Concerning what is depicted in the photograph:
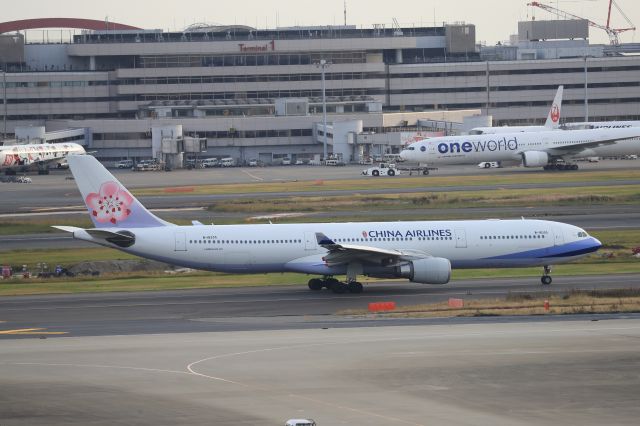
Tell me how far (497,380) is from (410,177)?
97.3 meters

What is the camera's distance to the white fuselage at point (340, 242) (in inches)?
2282

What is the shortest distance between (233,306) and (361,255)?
7.15 meters

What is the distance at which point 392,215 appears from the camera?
3529 inches

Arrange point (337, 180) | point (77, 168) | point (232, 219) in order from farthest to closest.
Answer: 1. point (337, 180)
2. point (232, 219)
3. point (77, 168)

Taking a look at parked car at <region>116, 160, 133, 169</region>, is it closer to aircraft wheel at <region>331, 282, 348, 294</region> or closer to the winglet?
aircraft wheel at <region>331, 282, 348, 294</region>

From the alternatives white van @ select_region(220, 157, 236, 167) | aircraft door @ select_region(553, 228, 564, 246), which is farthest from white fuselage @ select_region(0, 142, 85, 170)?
aircraft door @ select_region(553, 228, 564, 246)

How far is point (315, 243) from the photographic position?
58.4m

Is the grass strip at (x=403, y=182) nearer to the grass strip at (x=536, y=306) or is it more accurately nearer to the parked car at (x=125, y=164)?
the parked car at (x=125, y=164)

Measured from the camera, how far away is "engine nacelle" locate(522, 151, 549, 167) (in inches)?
5202

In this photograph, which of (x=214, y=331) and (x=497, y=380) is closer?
(x=497, y=380)

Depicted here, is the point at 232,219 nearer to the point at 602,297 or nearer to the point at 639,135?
the point at 602,297

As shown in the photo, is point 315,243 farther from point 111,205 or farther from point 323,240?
point 111,205

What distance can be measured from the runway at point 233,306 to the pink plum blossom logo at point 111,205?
395 cm

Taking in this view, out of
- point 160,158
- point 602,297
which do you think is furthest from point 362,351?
point 160,158
